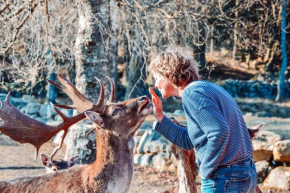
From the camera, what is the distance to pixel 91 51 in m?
8.71

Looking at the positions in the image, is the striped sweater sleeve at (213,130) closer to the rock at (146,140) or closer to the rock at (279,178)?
the rock at (279,178)

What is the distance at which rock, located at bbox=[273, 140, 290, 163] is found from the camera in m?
9.43

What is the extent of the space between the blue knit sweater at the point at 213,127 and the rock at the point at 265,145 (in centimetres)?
615

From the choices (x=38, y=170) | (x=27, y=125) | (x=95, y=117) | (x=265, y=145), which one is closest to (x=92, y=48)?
(x=38, y=170)

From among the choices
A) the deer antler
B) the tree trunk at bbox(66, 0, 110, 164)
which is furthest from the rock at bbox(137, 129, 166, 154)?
the deer antler

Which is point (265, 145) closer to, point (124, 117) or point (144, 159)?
point (144, 159)

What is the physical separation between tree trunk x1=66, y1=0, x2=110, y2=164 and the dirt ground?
1.60m

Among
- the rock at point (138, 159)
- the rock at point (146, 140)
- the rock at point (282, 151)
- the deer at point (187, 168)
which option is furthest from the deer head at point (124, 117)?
the rock at point (146, 140)

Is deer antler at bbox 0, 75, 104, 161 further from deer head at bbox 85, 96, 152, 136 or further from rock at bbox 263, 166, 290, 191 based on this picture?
rock at bbox 263, 166, 290, 191

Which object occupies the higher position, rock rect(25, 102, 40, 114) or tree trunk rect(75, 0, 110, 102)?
tree trunk rect(75, 0, 110, 102)

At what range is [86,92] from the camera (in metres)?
8.72

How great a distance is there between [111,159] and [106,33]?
431cm

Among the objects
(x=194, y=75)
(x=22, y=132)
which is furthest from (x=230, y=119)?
(x=22, y=132)

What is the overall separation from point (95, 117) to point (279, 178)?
5431 millimetres
